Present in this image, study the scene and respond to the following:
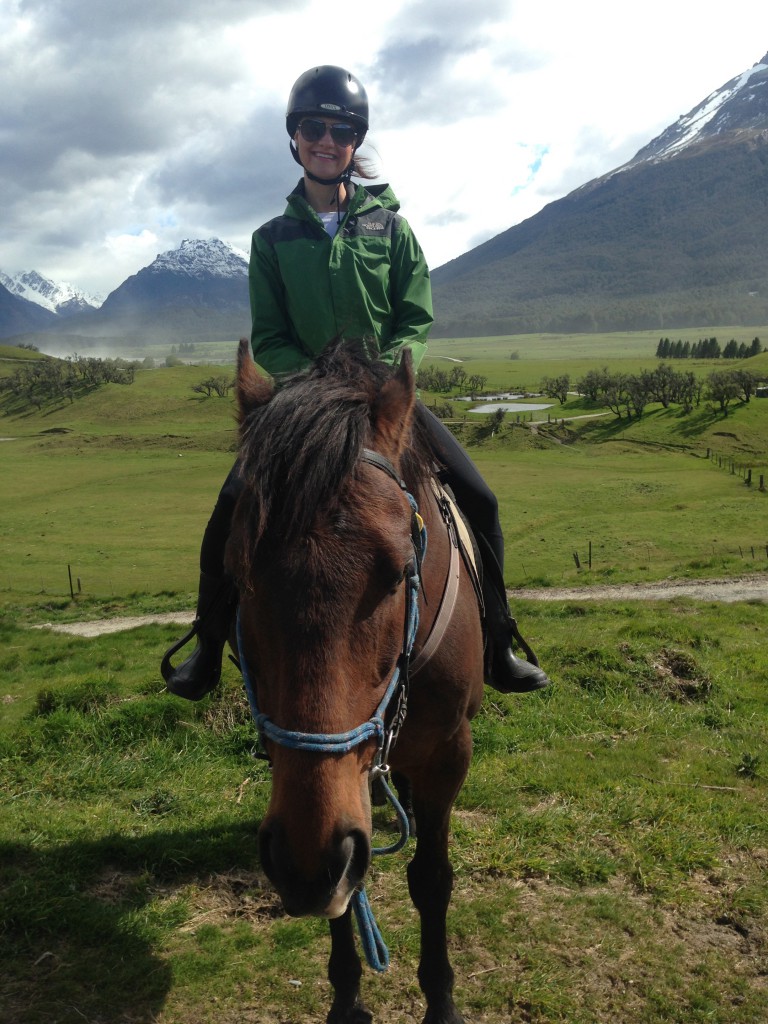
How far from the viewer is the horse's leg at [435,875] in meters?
4.13

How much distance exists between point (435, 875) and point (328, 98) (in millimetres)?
5020

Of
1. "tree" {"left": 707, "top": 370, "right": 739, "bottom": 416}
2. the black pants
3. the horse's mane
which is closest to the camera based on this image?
the horse's mane

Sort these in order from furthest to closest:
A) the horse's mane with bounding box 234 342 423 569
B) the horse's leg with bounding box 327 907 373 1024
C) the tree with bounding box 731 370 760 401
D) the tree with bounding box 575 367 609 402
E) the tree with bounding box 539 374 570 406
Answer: the tree with bounding box 539 374 570 406
the tree with bounding box 575 367 609 402
the tree with bounding box 731 370 760 401
the horse's leg with bounding box 327 907 373 1024
the horse's mane with bounding box 234 342 423 569

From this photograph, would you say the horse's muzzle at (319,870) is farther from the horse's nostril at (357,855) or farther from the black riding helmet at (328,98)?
the black riding helmet at (328,98)

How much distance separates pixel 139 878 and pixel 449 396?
120587 millimetres

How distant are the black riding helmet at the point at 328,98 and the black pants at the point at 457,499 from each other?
6.54ft

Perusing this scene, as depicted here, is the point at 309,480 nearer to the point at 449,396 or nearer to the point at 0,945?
the point at 0,945

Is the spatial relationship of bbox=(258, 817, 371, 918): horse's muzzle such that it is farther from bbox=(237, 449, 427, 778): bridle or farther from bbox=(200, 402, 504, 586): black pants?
bbox=(200, 402, 504, 586): black pants

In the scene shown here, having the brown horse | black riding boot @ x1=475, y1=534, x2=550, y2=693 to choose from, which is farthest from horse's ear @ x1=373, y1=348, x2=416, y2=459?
black riding boot @ x1=475, y1=534, x2=550, y2=693

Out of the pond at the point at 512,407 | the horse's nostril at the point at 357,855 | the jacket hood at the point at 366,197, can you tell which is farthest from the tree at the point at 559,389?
the horse's nostril at the point at 357,855

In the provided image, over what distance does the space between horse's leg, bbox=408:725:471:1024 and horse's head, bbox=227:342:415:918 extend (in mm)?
1778

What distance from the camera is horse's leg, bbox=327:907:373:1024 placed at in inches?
159

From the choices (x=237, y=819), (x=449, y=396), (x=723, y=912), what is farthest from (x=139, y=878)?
(x=449, y=396)

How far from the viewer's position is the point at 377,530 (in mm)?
2498
